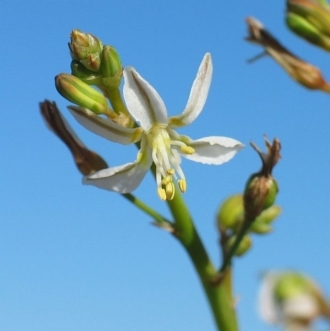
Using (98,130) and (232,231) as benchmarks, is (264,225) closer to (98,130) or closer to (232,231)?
(232,231)

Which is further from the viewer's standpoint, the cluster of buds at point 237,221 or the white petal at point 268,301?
the cluster of buds at point 237,221

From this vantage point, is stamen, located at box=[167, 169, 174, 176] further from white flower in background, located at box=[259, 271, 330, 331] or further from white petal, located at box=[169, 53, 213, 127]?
white flower in background, located at box=[259, 271, 330, 331]

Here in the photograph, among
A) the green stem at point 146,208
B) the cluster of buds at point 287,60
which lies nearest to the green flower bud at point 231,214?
the green stem at point 146,208

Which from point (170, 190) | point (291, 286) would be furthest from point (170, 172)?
point (291, 286)

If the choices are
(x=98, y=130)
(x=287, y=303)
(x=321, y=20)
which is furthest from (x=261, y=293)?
(x=98, y=130)

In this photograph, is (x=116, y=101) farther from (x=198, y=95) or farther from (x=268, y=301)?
(x=268, y=301)

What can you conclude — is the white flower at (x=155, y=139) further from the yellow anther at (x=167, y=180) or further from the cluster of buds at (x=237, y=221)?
the cluster of buds at (x=237, y=221)

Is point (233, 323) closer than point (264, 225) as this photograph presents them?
Yes
